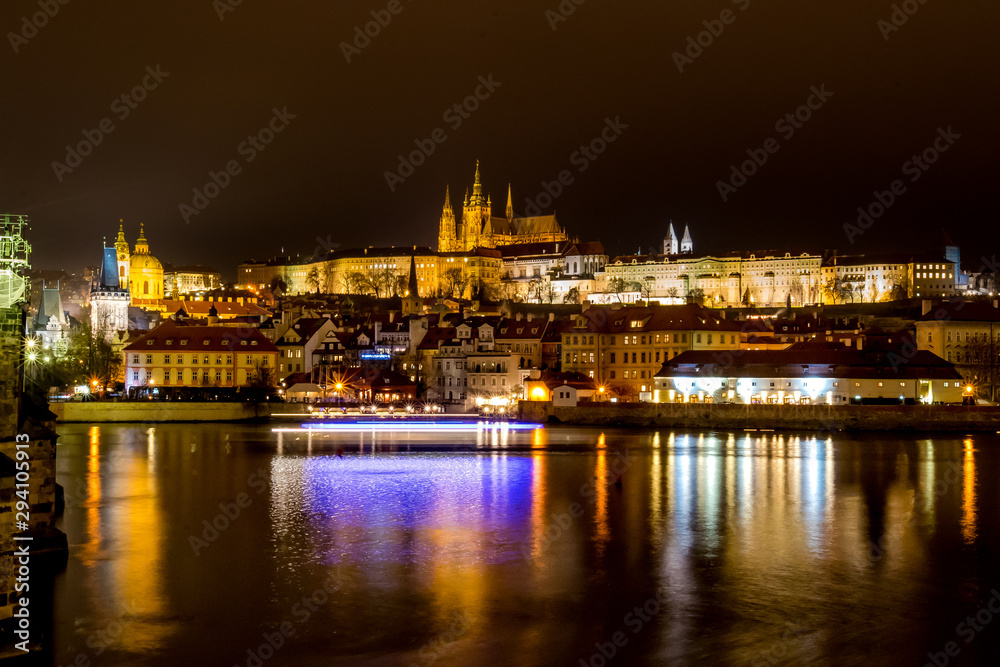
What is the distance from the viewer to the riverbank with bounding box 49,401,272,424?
162 feet

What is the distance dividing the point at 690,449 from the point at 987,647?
903 inches

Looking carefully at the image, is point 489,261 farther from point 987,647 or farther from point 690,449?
point 987,647

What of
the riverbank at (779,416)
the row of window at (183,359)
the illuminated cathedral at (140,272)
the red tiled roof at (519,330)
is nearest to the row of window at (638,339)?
the red tiled roof at (519,330)

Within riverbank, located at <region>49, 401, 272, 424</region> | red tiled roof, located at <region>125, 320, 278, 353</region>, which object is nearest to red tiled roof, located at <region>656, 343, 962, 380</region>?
riverbank, located at <region>49, 401, 272, 424</region>

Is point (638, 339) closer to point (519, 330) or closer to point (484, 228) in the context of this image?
point (519, 330)

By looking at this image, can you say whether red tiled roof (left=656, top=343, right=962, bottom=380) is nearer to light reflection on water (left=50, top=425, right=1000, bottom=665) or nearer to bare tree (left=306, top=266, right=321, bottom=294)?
light reflection on water (left=50, top=425, right=1000, bottom=665)

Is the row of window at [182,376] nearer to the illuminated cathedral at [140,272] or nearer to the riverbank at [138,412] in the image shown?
the riverbank at [138,412]

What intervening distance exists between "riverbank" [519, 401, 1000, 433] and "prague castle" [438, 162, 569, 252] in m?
103

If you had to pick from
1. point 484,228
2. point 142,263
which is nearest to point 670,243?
point 484,228

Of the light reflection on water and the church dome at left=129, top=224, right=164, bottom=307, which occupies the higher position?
the church dome at left=129, top=224, right=164, bottom=307

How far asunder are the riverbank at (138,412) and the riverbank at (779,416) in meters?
14.4

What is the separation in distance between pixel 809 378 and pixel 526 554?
105ft

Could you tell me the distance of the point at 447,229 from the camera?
159375 millimetres

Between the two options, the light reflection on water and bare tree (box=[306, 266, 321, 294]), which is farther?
bare tree (box=[306, 266, 321, 294])
